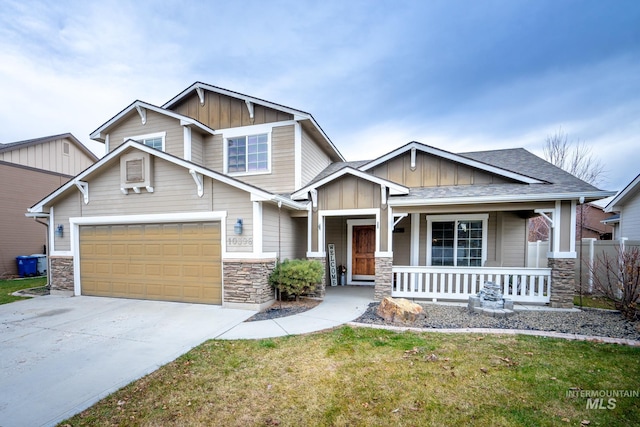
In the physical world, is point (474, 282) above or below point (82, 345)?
above

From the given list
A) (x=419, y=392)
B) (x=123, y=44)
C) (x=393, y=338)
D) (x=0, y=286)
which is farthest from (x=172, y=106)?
(x=419, y=392)

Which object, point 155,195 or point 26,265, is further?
point 26,265

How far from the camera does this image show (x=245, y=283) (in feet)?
23.1

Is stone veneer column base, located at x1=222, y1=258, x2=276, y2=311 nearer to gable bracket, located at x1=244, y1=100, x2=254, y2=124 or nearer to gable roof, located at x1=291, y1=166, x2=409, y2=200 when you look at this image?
gable roof, located at x1=291, y1=166, x2=409, y2=200

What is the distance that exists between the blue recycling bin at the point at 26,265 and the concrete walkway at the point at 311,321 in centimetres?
1406

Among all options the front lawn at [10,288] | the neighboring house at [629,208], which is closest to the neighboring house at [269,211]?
the front lawn at [10,288]

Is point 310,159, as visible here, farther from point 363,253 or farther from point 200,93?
point 200,93

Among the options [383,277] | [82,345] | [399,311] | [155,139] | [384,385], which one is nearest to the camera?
[384,385]

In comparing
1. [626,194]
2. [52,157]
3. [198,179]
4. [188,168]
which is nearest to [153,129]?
[188,168]

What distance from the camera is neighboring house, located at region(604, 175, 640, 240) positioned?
9.70 m

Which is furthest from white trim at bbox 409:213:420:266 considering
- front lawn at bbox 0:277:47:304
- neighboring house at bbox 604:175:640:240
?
front lawn at bbox 0:277:47:304

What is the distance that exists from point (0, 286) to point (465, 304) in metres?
16.4

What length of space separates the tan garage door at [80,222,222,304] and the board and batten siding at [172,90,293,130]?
4316mm

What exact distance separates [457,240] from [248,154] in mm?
7832
